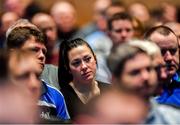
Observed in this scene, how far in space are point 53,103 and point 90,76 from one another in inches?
15.2

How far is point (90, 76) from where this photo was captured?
15.2 ft

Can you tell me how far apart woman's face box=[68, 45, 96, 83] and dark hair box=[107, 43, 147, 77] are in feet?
4.23

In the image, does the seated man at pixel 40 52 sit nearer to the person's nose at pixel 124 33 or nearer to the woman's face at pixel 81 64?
the woman's face at pixel 81 64

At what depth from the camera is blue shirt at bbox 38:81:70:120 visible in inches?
168

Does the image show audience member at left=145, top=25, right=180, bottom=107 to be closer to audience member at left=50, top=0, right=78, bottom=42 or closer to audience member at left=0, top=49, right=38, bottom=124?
audience member at left=0, top=49, right=38, bottom=124

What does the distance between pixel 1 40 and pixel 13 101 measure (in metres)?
4.16

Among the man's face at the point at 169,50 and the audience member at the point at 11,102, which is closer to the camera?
the audience member at the point at 11,102

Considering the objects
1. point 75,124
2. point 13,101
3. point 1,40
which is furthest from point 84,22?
point 13,101

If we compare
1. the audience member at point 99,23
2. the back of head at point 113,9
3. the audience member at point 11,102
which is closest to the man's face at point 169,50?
the audience member at point 11,102

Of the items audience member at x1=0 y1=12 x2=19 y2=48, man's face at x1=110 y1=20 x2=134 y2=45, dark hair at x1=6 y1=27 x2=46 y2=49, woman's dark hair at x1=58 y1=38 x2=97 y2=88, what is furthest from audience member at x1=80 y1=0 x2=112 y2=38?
dark hair at x1=6 y1=27 x2=46 y2=49

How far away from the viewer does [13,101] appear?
2959 mm

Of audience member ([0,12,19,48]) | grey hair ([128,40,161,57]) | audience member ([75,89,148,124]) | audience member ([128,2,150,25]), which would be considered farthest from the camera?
audience member ([128,2,150,25])

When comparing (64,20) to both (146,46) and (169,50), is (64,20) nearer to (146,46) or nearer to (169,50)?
(169,50)

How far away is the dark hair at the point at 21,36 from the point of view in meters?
4.48
